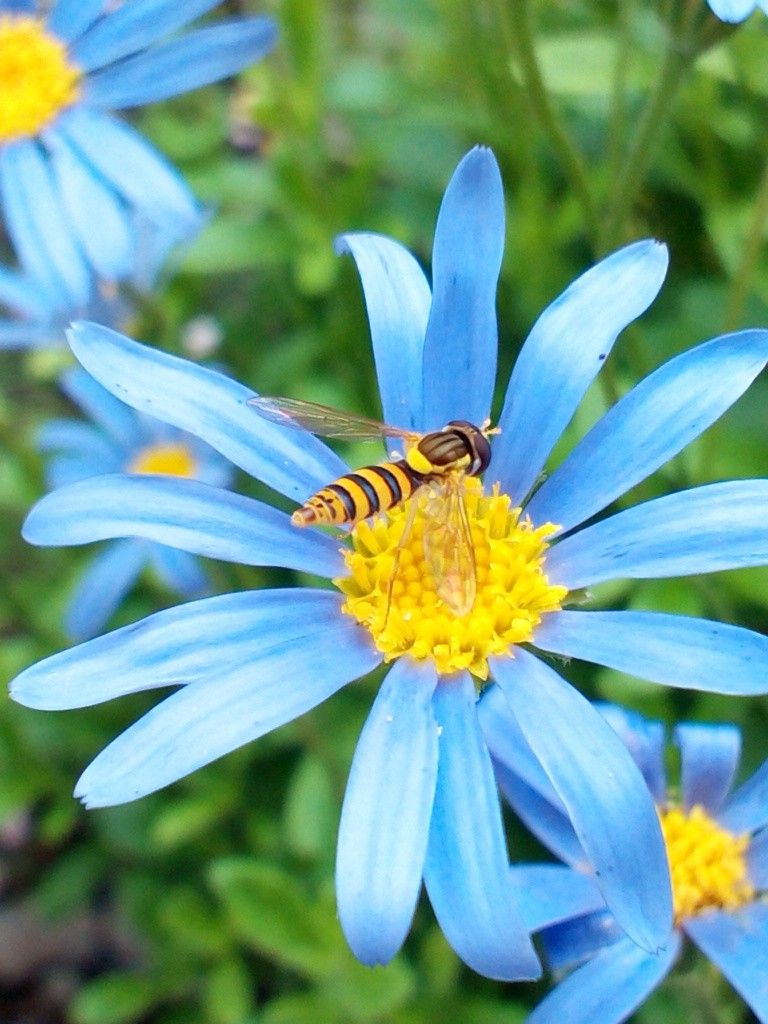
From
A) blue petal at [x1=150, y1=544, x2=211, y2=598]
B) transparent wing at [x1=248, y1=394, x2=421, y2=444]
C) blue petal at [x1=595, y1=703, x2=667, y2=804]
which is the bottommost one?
blue petal at [x1=595, y1=703, x2=667, y2=804]

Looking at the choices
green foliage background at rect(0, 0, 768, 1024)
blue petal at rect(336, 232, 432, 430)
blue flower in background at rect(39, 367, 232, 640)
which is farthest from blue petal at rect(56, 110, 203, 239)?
blue petal at rect(336, 232, 432, 430)

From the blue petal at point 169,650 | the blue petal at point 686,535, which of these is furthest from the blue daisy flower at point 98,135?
the blue petal at point 686,535

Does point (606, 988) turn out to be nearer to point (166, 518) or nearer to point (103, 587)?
point (166, 518)

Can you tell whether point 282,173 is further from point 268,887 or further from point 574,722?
point 574,722

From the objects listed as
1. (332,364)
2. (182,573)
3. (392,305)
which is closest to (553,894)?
(392,305)

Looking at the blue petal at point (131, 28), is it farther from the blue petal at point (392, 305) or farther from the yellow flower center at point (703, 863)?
the yellow flower center at point (703, 863)

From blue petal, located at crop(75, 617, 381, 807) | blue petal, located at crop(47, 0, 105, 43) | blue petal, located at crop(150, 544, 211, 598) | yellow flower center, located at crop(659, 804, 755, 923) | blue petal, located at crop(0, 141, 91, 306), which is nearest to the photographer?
blue petal, located at crop(75, 617, 381, 807)

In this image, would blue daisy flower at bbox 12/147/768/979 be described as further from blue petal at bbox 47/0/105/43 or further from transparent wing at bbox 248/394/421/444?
blue petal at bbox 47/0/105/43
